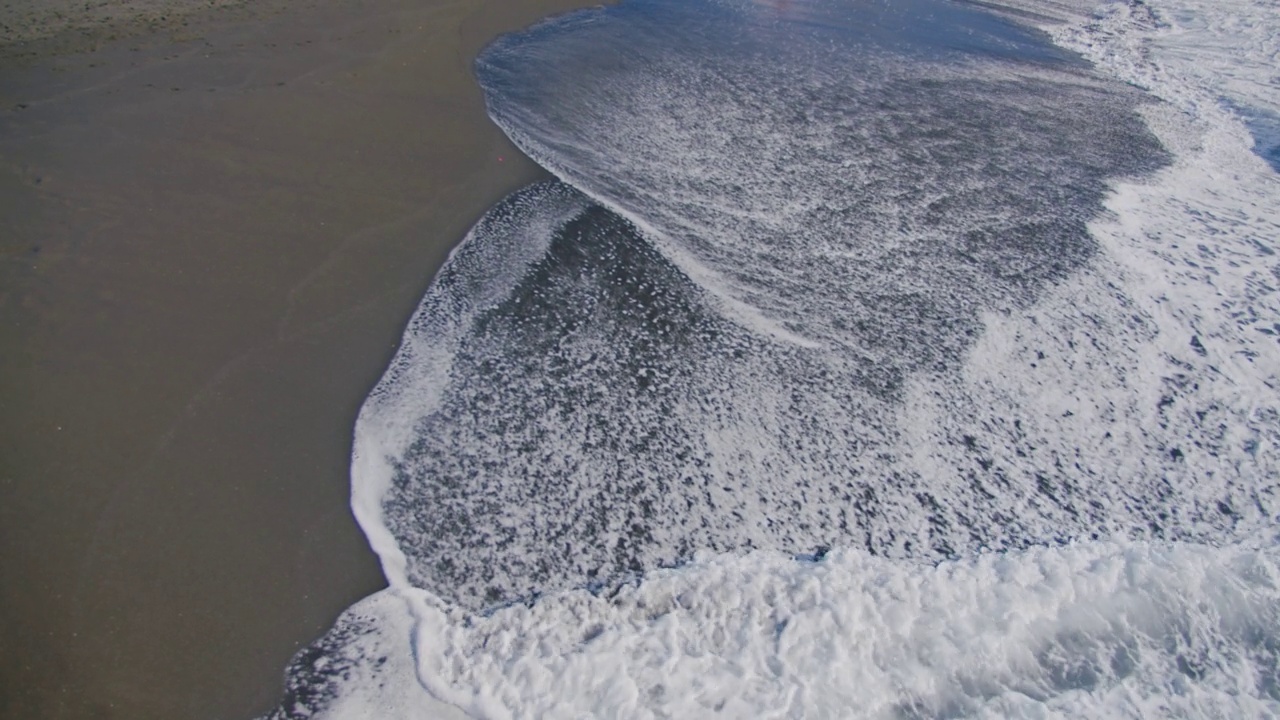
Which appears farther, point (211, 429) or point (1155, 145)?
point (1155, 145)

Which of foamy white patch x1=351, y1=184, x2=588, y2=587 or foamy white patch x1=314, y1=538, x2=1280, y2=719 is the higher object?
foamy white patch x1=351, y1=184, x2=588, y2=587

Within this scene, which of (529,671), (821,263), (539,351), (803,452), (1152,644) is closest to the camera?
(529,671)

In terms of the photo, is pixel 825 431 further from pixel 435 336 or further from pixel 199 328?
pixel 199 328

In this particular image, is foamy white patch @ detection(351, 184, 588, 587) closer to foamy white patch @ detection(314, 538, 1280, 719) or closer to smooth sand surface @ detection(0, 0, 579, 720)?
smooth sand surface @ detection(0, 0, 579, 720)

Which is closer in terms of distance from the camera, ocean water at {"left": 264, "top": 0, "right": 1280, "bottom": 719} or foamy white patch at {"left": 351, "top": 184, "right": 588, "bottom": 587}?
ocean water at {"left": 264, "top": 0, "right": 1280, "bottom": 719}

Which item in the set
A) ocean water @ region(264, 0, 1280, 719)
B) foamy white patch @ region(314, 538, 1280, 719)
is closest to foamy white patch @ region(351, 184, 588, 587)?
ocean water @ region(264, 0, 1280, 719)

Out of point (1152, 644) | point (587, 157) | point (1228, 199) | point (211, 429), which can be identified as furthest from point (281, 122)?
point (1228, 199)

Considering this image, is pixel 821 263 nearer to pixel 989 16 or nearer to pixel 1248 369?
pixel 1248 369
